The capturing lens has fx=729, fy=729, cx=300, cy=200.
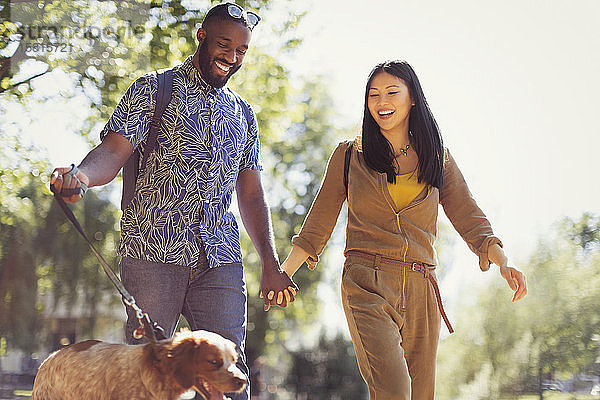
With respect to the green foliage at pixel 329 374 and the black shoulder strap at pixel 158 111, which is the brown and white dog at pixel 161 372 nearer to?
the black shoulder strap at pixel 158 111

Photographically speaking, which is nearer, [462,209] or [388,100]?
[388,100]

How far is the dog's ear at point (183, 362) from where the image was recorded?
2.37 m

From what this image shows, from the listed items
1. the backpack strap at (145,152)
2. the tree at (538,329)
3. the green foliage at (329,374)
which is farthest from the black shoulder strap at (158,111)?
the green foliage at (329,374)

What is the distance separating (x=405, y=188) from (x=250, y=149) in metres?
0.85

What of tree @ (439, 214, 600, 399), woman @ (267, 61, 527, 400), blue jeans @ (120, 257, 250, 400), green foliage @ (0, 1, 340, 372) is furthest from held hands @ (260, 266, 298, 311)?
tree @ (439, 214, 600, 399)

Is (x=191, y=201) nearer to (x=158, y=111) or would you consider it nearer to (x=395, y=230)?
(x=158, y=111)

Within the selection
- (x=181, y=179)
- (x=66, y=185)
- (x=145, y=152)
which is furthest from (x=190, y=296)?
(x=66, y=185)

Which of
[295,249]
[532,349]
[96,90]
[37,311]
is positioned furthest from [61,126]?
[532,349]

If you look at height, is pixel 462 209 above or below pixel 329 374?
above

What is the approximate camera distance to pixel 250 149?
3584 millimetres

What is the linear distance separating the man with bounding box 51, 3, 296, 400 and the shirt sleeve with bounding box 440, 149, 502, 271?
3.81 feet

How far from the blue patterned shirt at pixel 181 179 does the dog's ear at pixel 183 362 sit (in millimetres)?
800

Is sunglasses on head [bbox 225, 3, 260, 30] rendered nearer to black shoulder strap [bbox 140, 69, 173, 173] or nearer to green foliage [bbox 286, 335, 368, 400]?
black shoulder strap [bbox 140, 69, 173, 173]

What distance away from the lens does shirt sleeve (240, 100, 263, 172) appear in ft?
11.7
